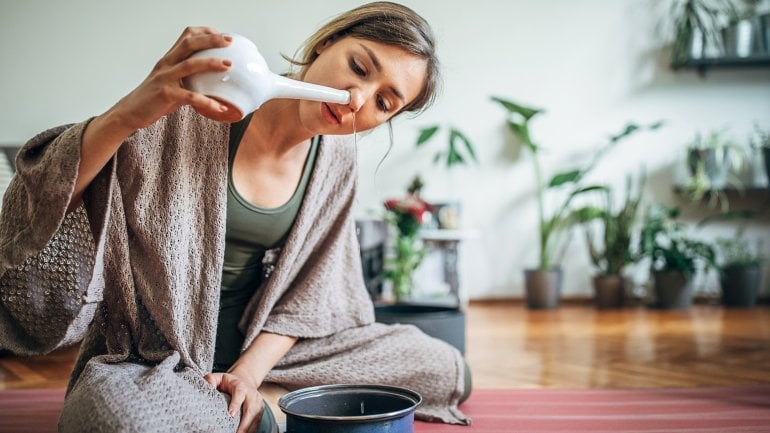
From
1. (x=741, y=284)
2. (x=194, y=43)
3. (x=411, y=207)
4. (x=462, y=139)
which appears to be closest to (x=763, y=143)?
(x=741, y=284)

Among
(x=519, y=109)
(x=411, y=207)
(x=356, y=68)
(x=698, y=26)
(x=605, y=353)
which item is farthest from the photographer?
(x=698, y=26)

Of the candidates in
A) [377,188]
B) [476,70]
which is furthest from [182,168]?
[476,70]

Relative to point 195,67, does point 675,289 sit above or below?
below

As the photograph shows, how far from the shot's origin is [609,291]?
3324 millimetres

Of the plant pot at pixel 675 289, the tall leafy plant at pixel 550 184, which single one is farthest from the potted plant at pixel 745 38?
the plant pot at pixel 675 289

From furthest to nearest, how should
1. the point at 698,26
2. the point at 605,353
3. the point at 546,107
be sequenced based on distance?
the point at 546,107 → the point at 698,26 → the point at 605,353

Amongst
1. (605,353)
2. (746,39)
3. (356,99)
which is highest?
(746,39)

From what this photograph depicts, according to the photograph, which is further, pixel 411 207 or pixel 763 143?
pixel 763 143

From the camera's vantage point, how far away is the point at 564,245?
3.58 meters

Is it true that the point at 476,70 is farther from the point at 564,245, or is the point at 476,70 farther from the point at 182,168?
the point at 182,168

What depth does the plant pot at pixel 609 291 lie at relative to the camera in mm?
3326

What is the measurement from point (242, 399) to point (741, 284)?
3.04 meters

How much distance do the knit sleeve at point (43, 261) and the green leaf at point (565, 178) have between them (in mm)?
2697

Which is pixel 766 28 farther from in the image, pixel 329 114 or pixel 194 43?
pixel 194 43
